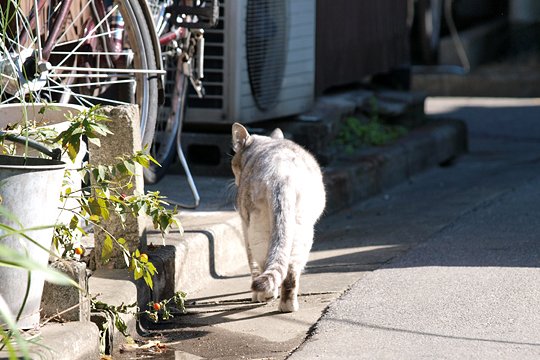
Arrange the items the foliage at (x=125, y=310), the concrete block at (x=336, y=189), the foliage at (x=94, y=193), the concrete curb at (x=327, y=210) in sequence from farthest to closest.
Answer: the concrete block at (x=336, y=189) → the concrete curb at (x=327, y=210) → the foliage at (x=125, y=310) → the foliage at (x=94, y=193)

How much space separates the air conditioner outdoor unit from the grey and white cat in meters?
2.15

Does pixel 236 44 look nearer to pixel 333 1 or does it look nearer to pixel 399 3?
pixel 333 1

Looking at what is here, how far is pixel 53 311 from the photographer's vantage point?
12.8 ft

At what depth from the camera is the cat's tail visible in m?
4.40

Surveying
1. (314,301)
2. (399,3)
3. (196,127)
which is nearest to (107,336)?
(314,301)

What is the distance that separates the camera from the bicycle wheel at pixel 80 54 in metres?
4.61

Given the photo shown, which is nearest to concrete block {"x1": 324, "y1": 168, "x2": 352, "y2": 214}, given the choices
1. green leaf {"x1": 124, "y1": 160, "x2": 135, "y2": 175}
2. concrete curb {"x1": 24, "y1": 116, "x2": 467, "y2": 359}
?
concrete curb {"x1": 24, "y1": 116, "x2": 467, "y2": 359}

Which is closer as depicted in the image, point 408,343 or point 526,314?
point 408,343

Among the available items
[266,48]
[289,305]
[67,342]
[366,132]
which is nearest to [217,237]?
[289,305]

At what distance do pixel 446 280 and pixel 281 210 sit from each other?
3.47ft

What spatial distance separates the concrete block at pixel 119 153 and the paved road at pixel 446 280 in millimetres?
1031

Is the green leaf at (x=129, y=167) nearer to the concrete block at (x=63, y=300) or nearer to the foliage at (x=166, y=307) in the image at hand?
the concrete block at (x=63, y=300)

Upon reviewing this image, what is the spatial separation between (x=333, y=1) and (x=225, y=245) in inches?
159

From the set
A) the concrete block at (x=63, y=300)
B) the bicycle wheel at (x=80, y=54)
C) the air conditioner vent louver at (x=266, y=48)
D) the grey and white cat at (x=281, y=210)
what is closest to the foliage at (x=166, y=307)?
the grey and white cat at (x=281, y=210)
